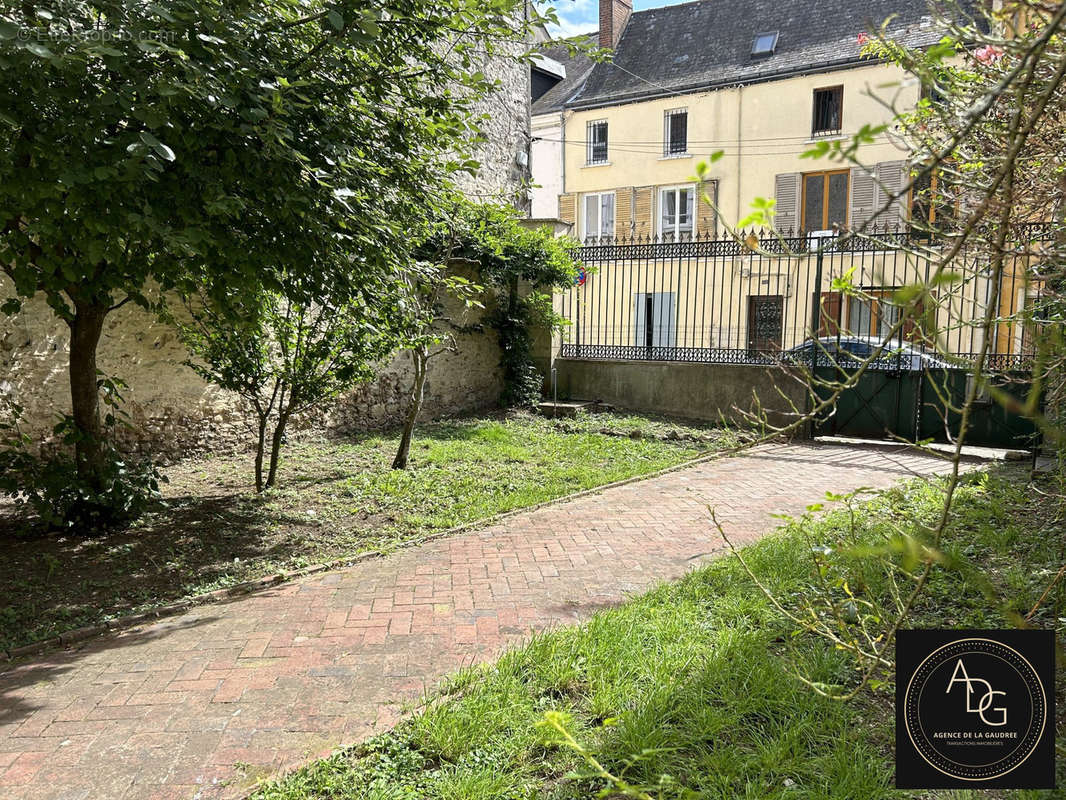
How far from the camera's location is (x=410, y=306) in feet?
23.4

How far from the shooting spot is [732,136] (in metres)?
20.5

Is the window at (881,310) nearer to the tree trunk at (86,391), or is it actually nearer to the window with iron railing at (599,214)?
the tree trunk at (86,391)

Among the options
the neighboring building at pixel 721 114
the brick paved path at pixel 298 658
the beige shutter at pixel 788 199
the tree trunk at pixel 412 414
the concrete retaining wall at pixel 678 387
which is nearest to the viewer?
the brick paved path at pixel 298 658

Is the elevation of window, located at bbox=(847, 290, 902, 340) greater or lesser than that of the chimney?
lesser

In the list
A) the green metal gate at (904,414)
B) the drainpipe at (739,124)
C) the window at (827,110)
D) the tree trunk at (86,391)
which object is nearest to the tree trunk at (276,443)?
the tree trunk at (86,391)

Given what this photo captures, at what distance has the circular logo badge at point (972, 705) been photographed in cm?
184

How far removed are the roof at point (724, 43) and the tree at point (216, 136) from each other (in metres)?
15.5

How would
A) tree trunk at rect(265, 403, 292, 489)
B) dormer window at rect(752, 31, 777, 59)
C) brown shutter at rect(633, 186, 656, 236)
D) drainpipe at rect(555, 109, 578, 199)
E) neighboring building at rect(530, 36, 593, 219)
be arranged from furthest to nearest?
neighboring building at rect(530, 36, 593, 219)
drainpipe at rect(555, 109, 578, 199)
brown shutter at rect(633, 186, 656, 236)
dormer window at rect(752, 31, 777, 59)
tree trunk at rect(265, 403, 292, 489)

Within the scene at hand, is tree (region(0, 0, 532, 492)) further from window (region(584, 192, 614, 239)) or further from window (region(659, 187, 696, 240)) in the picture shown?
window (region(584, 192, 614, 239))

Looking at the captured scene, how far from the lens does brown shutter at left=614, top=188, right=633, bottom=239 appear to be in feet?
72.0

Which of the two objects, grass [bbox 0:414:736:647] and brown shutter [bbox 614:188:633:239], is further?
brown shutter [bbox 614:188:633:239]

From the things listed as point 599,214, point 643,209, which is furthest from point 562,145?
point 643,209

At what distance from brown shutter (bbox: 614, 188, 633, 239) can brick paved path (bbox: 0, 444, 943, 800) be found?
54.9 ft

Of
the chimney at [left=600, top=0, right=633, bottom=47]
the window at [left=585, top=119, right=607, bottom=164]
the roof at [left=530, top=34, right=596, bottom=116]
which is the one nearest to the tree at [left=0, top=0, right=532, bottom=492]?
the window at [left=585, top=119, right=607, bottom=164]
